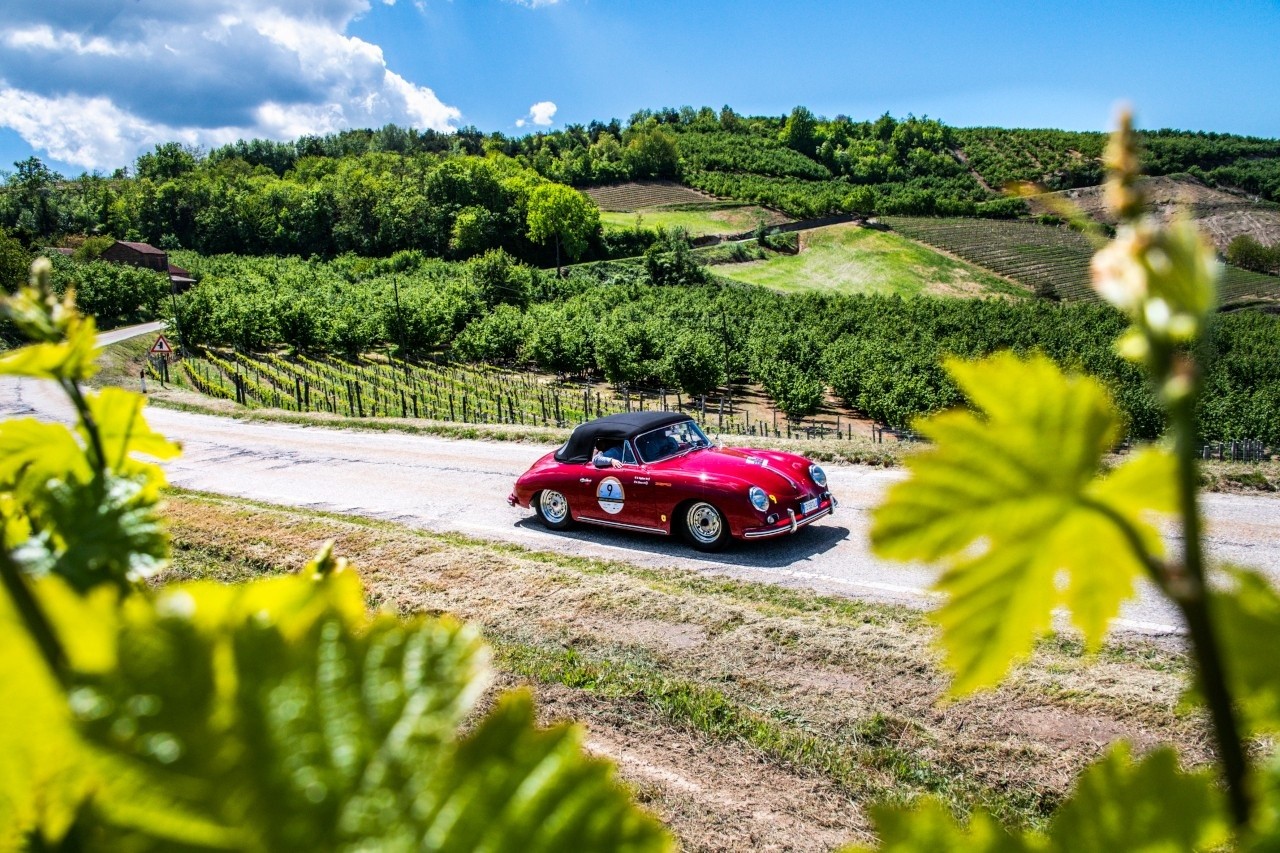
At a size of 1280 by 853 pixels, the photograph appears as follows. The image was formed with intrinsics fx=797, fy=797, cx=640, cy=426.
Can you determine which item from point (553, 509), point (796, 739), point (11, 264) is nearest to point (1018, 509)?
point (796, 739)

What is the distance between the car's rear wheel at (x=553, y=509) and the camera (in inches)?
393

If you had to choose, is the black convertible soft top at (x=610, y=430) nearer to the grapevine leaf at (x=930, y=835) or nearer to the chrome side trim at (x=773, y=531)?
the chrome side trim at (x=773, y=531)

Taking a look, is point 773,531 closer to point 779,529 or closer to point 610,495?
point 779,529

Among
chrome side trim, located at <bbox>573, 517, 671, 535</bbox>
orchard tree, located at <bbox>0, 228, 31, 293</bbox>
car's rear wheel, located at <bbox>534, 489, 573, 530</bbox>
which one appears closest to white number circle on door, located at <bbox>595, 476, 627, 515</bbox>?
chrome side trim, located at <bbox>573, 517, 671, 535</bbox>

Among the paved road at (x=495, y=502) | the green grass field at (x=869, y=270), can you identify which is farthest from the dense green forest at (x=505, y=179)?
the paved road at (x=495, y=502)

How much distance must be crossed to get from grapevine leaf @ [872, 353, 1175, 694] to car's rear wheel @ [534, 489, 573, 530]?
370 inches

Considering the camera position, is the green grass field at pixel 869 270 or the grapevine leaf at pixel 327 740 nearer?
the grapevine leaf at pixel 327 740

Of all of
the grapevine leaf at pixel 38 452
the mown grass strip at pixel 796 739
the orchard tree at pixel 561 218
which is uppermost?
the orchard tree at pixel 561 218

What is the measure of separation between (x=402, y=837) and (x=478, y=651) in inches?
4.3

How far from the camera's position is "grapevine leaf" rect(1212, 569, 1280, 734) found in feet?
1.79

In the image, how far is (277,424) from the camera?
66.6 ft

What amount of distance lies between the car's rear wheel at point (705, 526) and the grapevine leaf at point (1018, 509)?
8.11 m

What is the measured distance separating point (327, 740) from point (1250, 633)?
23.6 inches

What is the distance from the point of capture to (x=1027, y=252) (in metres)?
84.2
